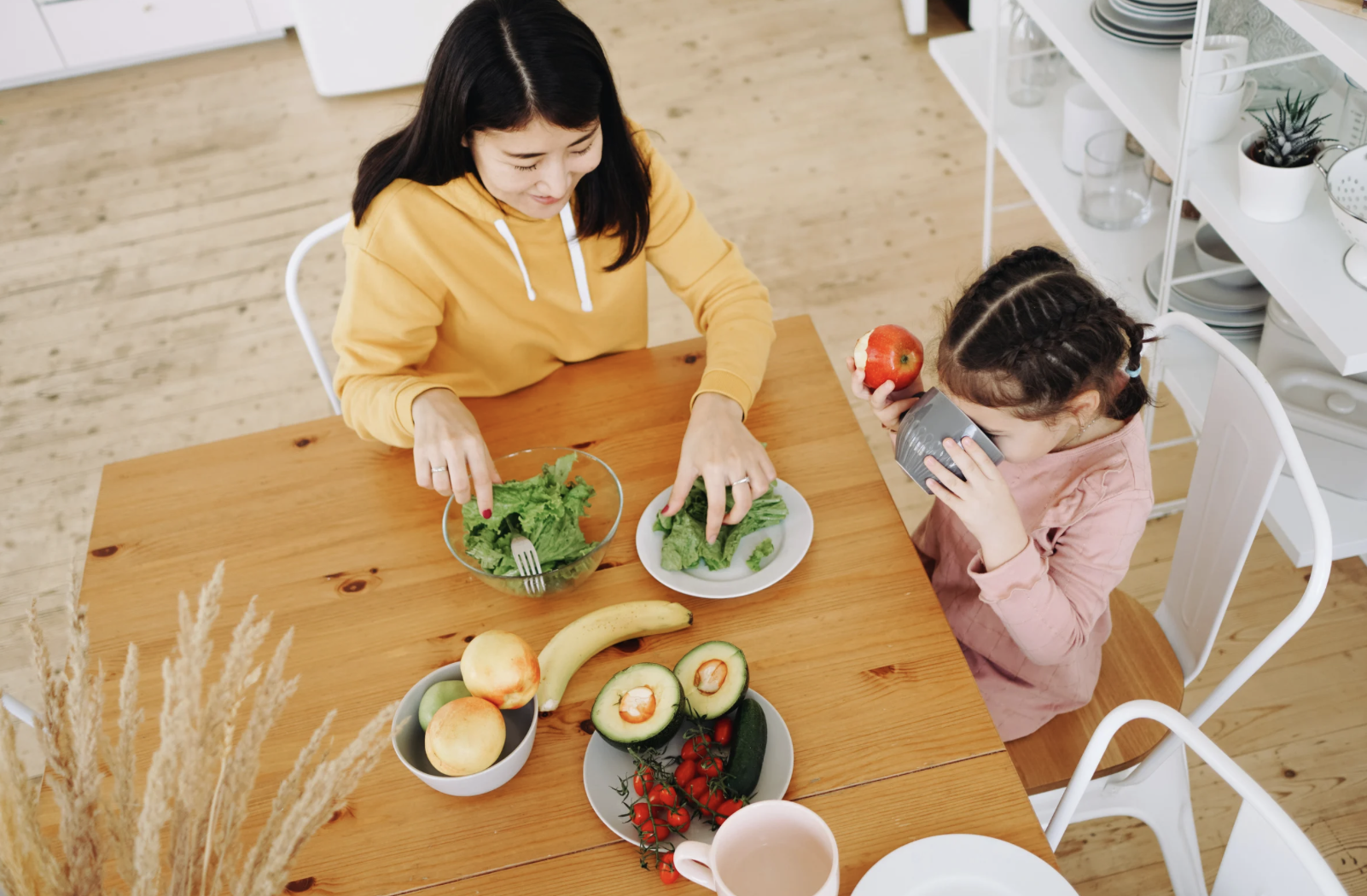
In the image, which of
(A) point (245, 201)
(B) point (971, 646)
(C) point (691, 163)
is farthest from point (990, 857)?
(A) point (245, 201)

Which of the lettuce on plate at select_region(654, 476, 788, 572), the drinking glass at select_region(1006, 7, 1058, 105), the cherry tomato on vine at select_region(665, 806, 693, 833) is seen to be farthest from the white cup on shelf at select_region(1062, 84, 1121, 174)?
the cherry tomato on vine at select_region(665, 806, 693, 833)

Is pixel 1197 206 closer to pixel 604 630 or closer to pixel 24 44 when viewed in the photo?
pixel 604 630

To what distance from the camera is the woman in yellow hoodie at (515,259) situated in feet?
4.01

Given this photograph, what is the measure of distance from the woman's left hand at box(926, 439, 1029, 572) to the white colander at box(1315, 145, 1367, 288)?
85 cm

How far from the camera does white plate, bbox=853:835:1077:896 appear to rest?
0.90m

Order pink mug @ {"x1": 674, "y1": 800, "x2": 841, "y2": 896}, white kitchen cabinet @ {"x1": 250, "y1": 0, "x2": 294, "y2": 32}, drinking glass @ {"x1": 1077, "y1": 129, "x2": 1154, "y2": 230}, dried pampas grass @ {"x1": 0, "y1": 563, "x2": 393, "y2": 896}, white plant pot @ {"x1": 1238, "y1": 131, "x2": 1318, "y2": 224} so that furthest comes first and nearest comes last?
white kitchen cabinet @ {"x1": 250, "y1": 0, "x2": 294, "y2": 32}, drinking glass @ {"x1": 1077, "y1": 129, "x2": 1154, "y2": 230}, white plant pot @ {"x1": 1238, "y1": 131, "x2": 1318, "y2": 224}, pink mug @ {"x1": 674, "y1": 800, "x2": 841, "y2": 896}, dried pampas grass @ {"x1": 0, "y1": 563, "x2": 393, "y2": 896}

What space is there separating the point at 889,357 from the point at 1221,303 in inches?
40.5

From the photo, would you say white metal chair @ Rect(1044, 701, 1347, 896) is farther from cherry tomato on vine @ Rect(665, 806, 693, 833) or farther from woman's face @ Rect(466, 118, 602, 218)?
woman's face @ Rect(466, 118, 602, 218)

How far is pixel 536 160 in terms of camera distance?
50.6 inches

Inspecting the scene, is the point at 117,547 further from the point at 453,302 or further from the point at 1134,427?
the point at 1134,427

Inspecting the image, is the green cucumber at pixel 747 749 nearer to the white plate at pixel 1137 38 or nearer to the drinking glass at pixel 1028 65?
the white plate at pixel 1137 38

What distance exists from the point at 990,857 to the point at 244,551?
88 centimetres

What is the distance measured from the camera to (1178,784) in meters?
1.30

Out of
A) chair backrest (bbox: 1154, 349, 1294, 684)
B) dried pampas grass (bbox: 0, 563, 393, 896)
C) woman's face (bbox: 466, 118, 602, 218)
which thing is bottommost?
chair backrest (bbox: 1154, 349, 1294, 684)
